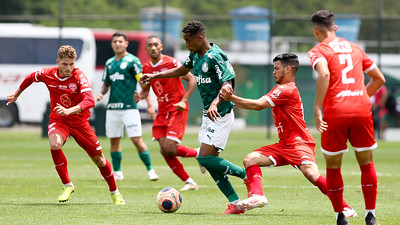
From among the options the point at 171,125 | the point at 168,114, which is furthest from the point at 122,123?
the point at 171,125

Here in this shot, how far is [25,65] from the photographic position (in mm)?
30594

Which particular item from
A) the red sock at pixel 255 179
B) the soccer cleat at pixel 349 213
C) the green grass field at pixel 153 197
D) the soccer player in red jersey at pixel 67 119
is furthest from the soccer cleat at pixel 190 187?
the soccer cleat at pixel 349 213

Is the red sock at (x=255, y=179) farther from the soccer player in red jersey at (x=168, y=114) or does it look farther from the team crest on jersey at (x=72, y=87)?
the soccer player in red jersey at (x=168, y=114)

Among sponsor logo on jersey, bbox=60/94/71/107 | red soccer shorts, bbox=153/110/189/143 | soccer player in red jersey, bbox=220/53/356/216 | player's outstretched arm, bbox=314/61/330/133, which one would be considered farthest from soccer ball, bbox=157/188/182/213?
red soccer shorts, bbox=153/110/189/143

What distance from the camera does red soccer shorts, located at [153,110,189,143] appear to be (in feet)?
36.3

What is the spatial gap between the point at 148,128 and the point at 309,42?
32.6ft

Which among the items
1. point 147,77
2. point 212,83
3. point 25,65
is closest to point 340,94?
point 212,83

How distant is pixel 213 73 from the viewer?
8.12m

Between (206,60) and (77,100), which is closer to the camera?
(206,60)

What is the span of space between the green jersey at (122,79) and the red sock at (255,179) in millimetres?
4982

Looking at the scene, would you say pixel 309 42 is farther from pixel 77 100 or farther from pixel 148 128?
pixel 77 100

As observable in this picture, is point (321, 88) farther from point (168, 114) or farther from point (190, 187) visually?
point (168, 114)

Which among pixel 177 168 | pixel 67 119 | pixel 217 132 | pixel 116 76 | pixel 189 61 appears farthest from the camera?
pixel 116 76

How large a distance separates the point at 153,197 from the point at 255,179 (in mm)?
2527
